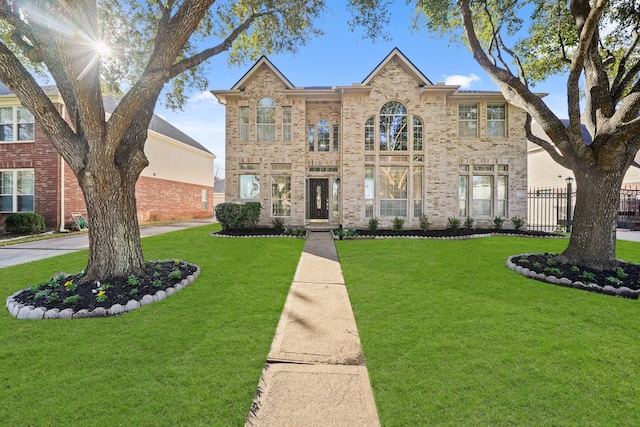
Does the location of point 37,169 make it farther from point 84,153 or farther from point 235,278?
point 235,278

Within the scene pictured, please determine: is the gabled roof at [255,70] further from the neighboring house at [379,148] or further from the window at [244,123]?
the window at [244,123]

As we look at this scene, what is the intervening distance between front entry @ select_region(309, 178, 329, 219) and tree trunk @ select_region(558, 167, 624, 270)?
33.4 ft

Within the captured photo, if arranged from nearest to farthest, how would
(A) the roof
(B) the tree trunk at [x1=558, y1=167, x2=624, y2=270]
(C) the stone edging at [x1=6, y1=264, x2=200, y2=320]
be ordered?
(C) the stone edging at [x1=6, y1=264, x2=200, y2=320] < (B) the tree trunk at [x1=558, y1=167, x2=624, y2=270] < (A) the roof

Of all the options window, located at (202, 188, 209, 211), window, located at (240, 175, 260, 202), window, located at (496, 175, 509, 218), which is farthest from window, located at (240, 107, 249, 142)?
window, located at (496, 175, 509, 218)

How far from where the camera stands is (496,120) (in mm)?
13914

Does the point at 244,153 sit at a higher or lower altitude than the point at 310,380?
higher

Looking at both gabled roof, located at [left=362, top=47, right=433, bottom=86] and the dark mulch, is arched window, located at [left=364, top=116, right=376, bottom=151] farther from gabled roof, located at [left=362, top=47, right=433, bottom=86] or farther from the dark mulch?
the dark mulch

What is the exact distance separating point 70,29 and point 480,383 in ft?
25.1

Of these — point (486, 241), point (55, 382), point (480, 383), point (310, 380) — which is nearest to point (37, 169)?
point (55, 382)

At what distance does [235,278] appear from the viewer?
19.2ft

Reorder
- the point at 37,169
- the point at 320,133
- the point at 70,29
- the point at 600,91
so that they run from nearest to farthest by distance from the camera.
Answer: the point at 70,29 < the point at 600,91 < the point at 37,169 < the point at 320,133

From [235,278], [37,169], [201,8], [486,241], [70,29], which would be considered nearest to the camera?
[70,29]

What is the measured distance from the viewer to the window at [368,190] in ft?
44.4

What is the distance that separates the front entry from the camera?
1478cm
